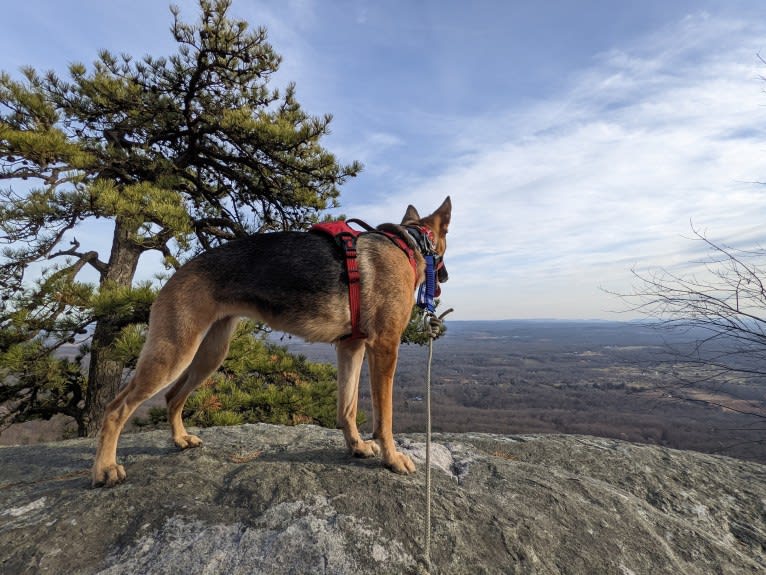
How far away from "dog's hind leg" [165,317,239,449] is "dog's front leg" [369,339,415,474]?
1.53 m

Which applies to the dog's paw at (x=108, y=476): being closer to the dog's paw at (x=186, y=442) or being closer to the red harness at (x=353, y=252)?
the dog's paw at (x=186, y=442)

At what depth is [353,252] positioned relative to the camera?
322 centimetres

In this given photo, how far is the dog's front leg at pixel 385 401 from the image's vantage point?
284cm

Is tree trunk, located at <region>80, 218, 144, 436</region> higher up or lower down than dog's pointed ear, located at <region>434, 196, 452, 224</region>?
lower down

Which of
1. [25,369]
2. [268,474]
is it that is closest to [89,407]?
[25,369]

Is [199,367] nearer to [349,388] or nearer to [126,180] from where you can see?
[349,388]

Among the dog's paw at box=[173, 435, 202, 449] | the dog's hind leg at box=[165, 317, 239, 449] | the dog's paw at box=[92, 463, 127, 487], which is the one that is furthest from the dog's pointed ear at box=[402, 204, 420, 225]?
the dog's paw at box=[92, 463, 127, 487]

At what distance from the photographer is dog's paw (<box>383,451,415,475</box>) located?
2791mm

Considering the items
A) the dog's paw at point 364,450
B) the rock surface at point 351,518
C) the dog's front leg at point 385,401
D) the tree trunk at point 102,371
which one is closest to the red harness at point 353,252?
the dog's front leg at point 385,401

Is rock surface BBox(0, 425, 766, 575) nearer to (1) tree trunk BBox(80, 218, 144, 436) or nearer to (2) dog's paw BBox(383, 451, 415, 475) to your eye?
(2) dog's paw BBox(383, 451, 415, 475)

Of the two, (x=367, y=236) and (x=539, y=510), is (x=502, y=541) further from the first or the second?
(x=367, y=236)

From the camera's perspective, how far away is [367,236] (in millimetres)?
3541

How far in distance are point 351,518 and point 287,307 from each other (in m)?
1.60

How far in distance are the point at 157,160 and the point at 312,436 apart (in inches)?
256
